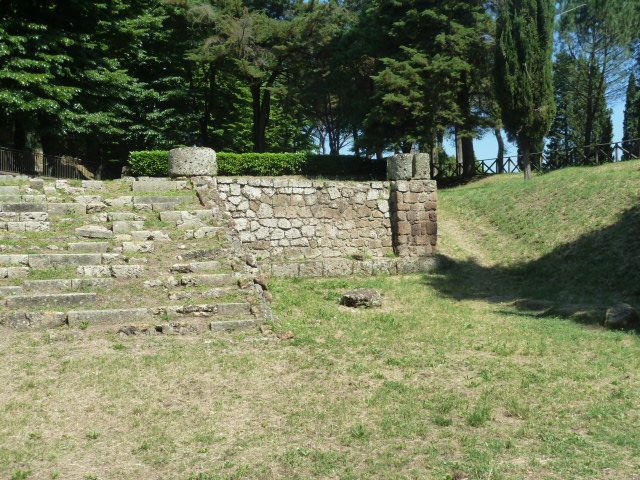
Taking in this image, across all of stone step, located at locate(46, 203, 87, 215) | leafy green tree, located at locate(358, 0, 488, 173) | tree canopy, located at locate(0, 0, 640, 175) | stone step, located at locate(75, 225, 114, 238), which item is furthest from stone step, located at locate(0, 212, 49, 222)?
leafy green tree, located at locate(358, 0, 488, 173)

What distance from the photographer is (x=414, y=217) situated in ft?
46.3

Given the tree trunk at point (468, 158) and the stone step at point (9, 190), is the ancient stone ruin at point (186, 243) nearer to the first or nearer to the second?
the stone step at point (9, 190)

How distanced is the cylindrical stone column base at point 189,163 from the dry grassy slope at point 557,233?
20.7ft

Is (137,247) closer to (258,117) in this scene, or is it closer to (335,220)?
(335,220)

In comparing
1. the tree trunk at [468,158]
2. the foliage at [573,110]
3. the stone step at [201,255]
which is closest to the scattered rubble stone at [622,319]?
the stone step at [201,255]

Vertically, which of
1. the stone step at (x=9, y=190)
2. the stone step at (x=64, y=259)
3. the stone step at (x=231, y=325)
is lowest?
the stone step at (x=231, y=325)

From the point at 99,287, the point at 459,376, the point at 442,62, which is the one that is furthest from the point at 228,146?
the point at 459,376

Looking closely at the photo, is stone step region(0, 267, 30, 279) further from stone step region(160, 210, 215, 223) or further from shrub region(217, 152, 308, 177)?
shrub region(217, 152, 308, 177)

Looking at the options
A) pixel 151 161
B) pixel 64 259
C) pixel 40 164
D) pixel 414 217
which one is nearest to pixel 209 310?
pixel 64 259

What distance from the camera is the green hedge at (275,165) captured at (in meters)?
A: 22.3

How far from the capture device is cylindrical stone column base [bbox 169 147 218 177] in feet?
42.5

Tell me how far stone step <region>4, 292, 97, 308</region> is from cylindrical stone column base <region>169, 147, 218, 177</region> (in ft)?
16.4

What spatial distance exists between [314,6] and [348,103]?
5.31 m

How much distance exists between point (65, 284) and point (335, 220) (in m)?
6.69
